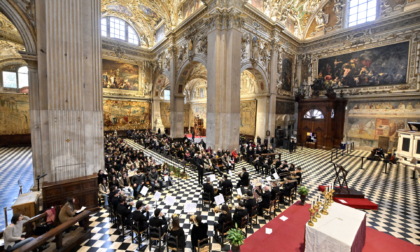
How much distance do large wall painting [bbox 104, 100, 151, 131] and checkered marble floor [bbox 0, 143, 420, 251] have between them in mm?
12825

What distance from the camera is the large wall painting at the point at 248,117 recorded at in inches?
727

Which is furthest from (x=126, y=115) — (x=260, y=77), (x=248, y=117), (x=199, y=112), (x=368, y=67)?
(x=368, y=67)

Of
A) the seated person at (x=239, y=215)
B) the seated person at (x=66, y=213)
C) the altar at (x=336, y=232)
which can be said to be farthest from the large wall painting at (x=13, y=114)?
the altar at (x=336, y=232)

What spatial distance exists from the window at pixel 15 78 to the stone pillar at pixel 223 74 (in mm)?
16346

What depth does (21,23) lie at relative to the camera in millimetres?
5496

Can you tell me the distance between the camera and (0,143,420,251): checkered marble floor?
4707 millimetres

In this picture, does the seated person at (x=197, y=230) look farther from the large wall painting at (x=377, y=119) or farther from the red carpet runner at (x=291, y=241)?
the large wall painting at (x=377, y=119)

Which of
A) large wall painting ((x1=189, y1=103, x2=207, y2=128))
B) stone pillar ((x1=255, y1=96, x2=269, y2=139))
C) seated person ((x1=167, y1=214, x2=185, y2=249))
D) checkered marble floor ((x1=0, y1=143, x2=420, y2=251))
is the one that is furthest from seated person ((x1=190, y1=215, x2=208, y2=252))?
large wall painting ((x1=189, y1=103, x2=207, y2=128))

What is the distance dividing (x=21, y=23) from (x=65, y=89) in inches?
91.6

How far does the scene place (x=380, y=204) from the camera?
647 centimetres

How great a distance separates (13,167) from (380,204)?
18.0m

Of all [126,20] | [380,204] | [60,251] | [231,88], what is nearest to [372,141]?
[380,204]

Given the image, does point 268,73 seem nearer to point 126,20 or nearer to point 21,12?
point 21,12

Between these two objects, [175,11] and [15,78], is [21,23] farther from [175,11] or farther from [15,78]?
[15,78]
